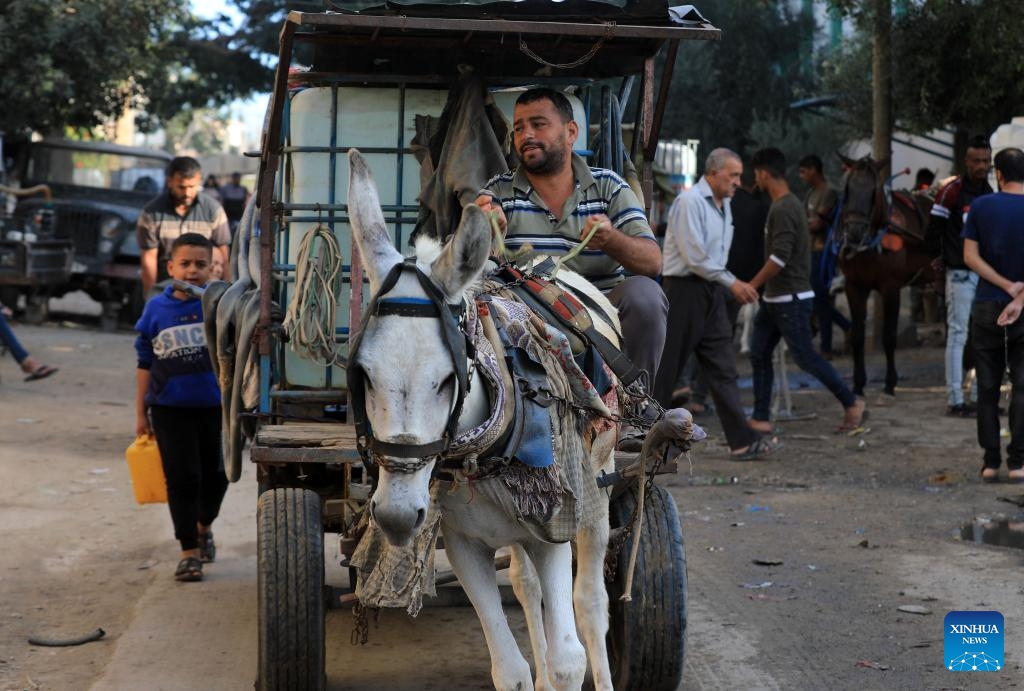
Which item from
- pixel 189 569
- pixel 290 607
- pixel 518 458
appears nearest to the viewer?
pixel 518 458

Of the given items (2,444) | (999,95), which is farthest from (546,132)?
(999,95)

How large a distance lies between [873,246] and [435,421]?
1047 centimetres

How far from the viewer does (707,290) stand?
387 inches

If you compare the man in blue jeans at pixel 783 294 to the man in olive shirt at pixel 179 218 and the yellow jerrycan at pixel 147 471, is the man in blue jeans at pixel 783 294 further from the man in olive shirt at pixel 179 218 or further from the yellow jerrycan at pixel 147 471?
the yellow jerrycan at pixel 147 471

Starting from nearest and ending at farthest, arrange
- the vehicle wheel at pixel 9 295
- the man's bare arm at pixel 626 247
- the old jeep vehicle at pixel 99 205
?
the man's bare arm at pixel 626 247 → the vehicle wheel at pixel 9 295 → the old jeep vehicle at pixel 99 205

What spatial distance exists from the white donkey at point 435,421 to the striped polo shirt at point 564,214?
99 cm

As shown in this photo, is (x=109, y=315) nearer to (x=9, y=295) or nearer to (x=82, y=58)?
(x=9, y=295)

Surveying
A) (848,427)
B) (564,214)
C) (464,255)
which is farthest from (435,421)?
(848,427)

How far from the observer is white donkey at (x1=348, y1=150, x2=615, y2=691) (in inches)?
134

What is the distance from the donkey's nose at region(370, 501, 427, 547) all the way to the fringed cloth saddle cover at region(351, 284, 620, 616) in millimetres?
306

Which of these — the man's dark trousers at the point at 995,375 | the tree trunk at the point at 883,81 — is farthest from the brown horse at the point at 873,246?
the man's dark trousers at the point at 995,375

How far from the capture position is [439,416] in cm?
347

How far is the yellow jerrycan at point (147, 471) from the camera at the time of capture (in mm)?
6965

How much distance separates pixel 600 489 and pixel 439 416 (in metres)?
1.17
